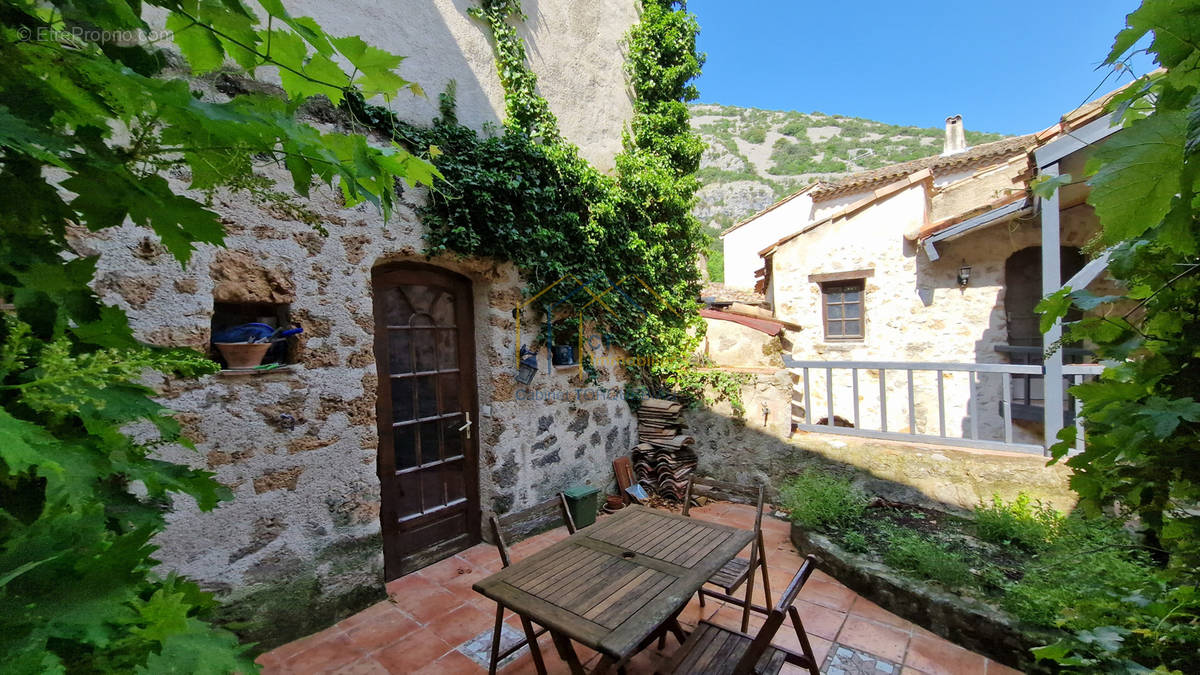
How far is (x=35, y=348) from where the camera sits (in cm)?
67

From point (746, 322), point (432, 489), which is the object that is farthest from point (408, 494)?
point (746, 322)

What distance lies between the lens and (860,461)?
409 cm

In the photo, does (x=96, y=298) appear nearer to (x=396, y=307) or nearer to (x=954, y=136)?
(x=396, y=307)

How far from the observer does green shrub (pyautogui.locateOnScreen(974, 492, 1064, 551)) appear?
2996 millimetres

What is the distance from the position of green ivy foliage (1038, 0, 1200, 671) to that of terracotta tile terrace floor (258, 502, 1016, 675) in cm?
134

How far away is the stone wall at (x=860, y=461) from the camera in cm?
356

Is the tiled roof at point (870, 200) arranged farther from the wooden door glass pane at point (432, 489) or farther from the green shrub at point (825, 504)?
the wooden door glass pane at point (432, 489)

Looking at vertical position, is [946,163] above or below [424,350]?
above

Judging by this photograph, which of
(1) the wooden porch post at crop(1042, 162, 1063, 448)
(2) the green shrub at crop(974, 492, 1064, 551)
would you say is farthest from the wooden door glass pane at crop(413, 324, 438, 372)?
(1) the wooden porch post at crop(1042, 162, 1063, 448)

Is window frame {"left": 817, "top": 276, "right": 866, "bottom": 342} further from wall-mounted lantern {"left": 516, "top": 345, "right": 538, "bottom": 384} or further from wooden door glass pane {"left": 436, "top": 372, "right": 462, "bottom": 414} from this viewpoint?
wooden door glass pane {"left": 436, "top": 372, "right": 462, "bottom": 414}

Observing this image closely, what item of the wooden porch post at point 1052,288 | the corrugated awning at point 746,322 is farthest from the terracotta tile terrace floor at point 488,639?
the corrugated awning at point 746,322

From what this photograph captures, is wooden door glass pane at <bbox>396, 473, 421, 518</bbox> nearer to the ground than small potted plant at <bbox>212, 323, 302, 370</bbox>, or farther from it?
nearer to the ground

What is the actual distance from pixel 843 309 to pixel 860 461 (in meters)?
4.04

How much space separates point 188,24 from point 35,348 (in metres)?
0.56
